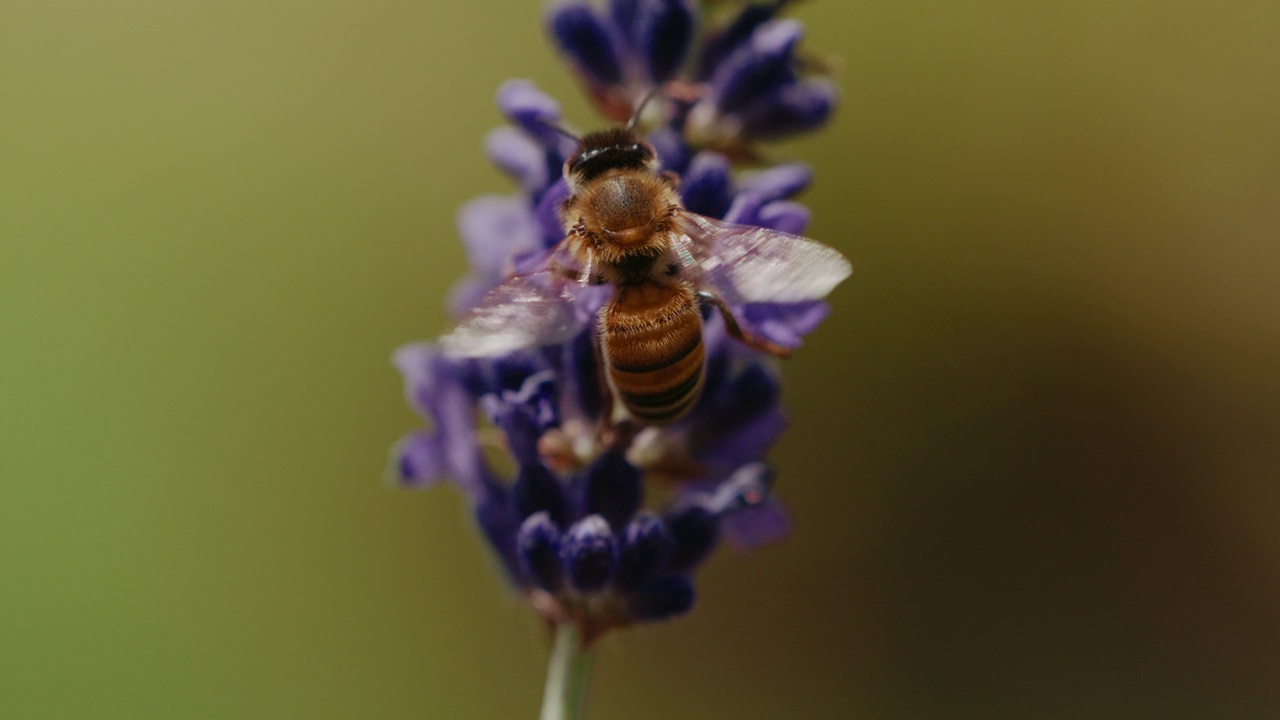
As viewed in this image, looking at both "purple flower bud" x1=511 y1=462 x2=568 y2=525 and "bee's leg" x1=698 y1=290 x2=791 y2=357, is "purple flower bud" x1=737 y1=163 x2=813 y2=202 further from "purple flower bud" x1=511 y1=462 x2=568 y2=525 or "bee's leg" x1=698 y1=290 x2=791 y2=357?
"purple flower bud" x1=511 y1=462 x2=568 y2=525

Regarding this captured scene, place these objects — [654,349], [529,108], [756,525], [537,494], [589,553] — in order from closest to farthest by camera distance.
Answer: [654,349] < [589,553] < [537,494] < [529,108] < [756,525]

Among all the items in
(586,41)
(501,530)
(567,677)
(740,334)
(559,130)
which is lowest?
(567,677)

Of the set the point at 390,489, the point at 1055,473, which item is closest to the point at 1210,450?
the point at 1055,473

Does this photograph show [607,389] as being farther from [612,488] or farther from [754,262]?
[754,262]

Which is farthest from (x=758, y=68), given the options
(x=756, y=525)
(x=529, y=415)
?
(x=756, y=525)

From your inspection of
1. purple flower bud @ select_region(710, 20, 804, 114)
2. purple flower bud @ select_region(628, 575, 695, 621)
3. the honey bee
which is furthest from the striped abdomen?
purple flower bud @ select_region(710, 20, 804, 114)

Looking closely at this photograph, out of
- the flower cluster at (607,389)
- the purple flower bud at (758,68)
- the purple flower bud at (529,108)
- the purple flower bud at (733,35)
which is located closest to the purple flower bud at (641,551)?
the flower cluster at (607,389)

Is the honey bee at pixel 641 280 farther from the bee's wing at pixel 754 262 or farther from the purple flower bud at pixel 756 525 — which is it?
the purple flower bud at pixel 756 525

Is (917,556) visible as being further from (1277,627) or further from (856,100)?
(856,100)
